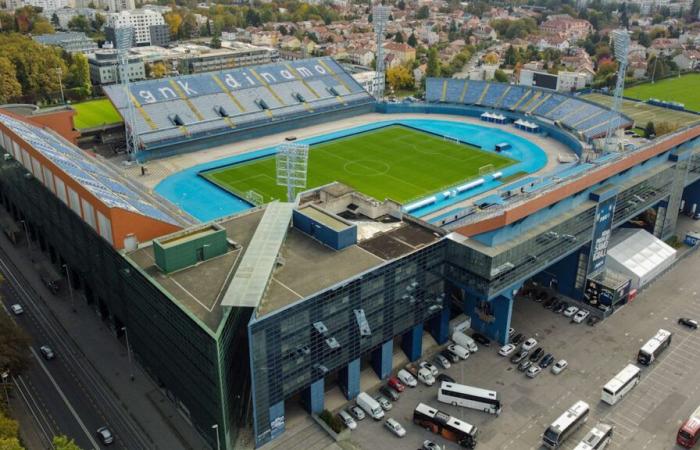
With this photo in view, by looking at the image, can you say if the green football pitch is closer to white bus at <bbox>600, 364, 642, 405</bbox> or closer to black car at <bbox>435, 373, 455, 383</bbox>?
black car at <bbox>435, 373, 455, 383</bbox>

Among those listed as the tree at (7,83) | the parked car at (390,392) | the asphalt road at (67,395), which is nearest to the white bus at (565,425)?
the parked car at (390,392)

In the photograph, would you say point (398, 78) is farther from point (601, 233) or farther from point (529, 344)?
point (529, 344)

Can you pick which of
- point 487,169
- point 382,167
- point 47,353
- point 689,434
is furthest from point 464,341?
point 382,167

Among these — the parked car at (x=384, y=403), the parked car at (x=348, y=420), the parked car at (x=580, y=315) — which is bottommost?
the parked car at (x=348, y=420)

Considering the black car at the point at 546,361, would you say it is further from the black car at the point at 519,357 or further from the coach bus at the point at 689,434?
the coach bus at the point at 689,434

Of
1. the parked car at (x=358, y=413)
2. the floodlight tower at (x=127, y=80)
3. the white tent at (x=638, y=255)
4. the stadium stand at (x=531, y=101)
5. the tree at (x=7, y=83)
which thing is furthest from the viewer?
the tree at (x=7, y=83)

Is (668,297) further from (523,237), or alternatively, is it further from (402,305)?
(402,305)
